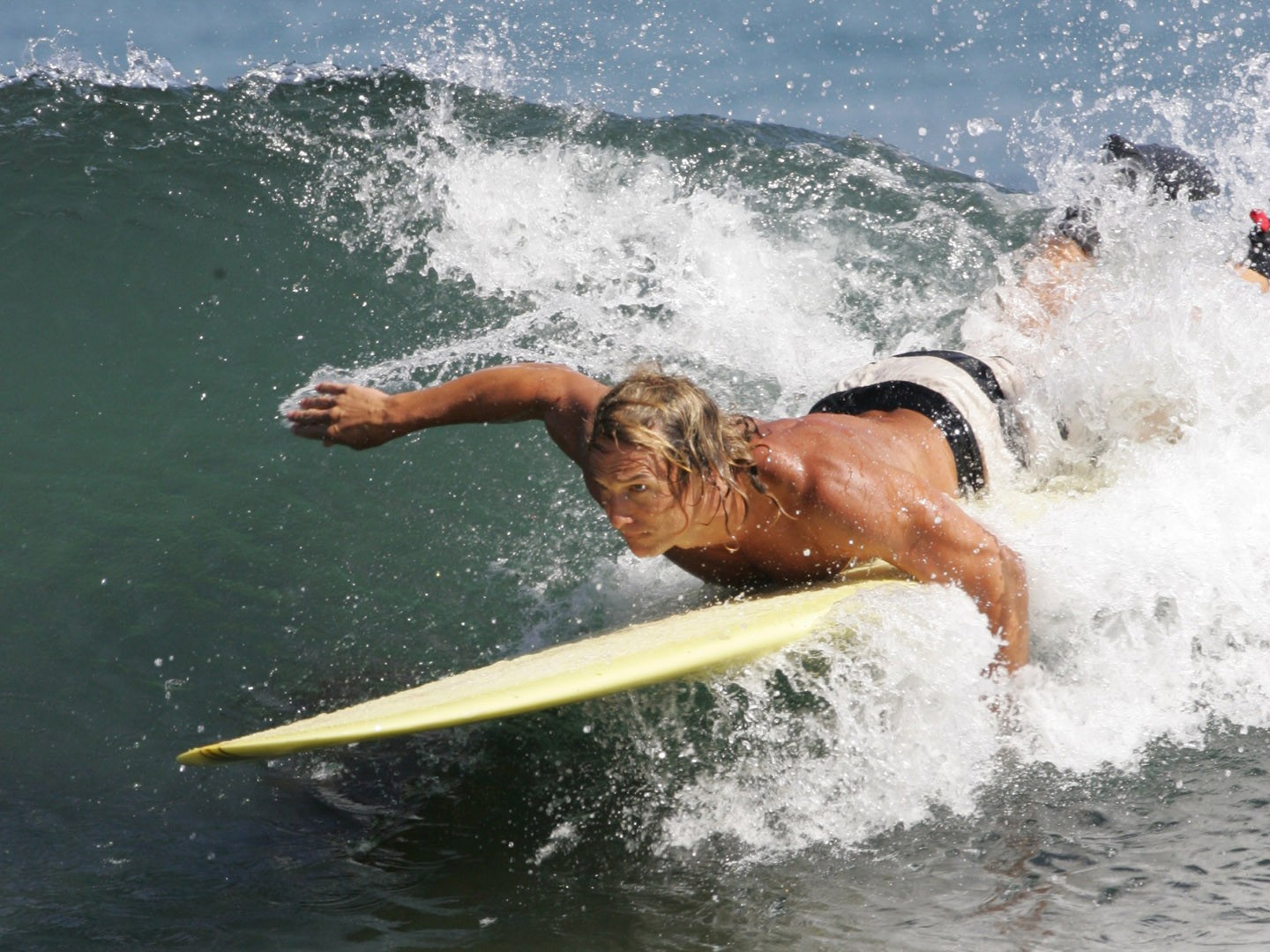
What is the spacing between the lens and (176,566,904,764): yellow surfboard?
7.95ft

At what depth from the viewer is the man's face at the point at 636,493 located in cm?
262

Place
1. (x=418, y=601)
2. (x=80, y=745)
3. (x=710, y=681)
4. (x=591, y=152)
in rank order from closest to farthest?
(x=710, y=681) < (x=80, y=745) < (x=418, y=601) < (x=591, y=152)

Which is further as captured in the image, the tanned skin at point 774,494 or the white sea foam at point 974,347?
the white sea foam at point 974,347

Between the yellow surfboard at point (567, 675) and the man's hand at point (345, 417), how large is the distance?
760mm

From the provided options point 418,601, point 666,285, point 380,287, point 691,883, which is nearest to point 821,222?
point 666,285

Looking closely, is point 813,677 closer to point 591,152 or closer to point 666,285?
point 666,285

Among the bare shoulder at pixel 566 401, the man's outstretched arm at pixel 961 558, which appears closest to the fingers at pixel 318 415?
the bare shoulder at pixel 566 401

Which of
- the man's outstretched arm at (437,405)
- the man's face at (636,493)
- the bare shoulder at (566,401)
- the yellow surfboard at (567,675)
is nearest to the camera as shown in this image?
the yellow surfboard at (567,675)

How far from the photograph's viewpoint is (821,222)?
620 centimetres

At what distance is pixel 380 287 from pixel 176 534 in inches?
65.7

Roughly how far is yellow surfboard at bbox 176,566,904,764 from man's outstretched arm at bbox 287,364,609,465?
680 mm

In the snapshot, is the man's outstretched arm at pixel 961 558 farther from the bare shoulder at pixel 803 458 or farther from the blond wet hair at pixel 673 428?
the blond wet hair at pixel 673 428

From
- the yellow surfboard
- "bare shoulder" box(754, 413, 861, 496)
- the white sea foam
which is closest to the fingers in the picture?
the yellow surfboard

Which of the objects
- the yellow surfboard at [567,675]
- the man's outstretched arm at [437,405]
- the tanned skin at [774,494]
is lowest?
the yellow surfboard at [567,675]
